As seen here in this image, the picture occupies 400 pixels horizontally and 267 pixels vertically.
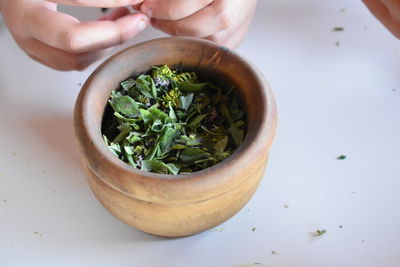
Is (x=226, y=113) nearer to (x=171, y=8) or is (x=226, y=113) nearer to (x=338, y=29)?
(x=171, y=8)

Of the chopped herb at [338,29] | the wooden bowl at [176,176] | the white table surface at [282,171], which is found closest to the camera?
the wooden bowl at [176,176]

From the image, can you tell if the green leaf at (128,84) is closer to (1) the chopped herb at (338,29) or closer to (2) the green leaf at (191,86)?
(2) the green leaf at (191,86)

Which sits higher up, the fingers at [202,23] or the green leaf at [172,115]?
the fingers at [202,23]

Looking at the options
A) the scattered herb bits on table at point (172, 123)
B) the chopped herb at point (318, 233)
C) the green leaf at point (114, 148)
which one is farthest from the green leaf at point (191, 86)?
the chopped herb at point (318, 233)

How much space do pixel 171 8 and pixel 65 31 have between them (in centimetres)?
13

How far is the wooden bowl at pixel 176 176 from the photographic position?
18.5 inches

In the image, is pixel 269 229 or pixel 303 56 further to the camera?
pixel 303 56

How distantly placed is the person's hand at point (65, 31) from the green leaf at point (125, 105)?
9cm

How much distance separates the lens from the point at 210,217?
1.70 feet

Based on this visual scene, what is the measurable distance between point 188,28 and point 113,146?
0.63 ft

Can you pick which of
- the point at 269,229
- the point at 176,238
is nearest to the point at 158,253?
the point at 176,238

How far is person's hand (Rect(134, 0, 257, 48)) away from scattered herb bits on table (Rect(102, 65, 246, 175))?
0.21ft

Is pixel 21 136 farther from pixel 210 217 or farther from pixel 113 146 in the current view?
pixel 210 217

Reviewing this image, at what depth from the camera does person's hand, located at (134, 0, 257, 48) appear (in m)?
0.61
